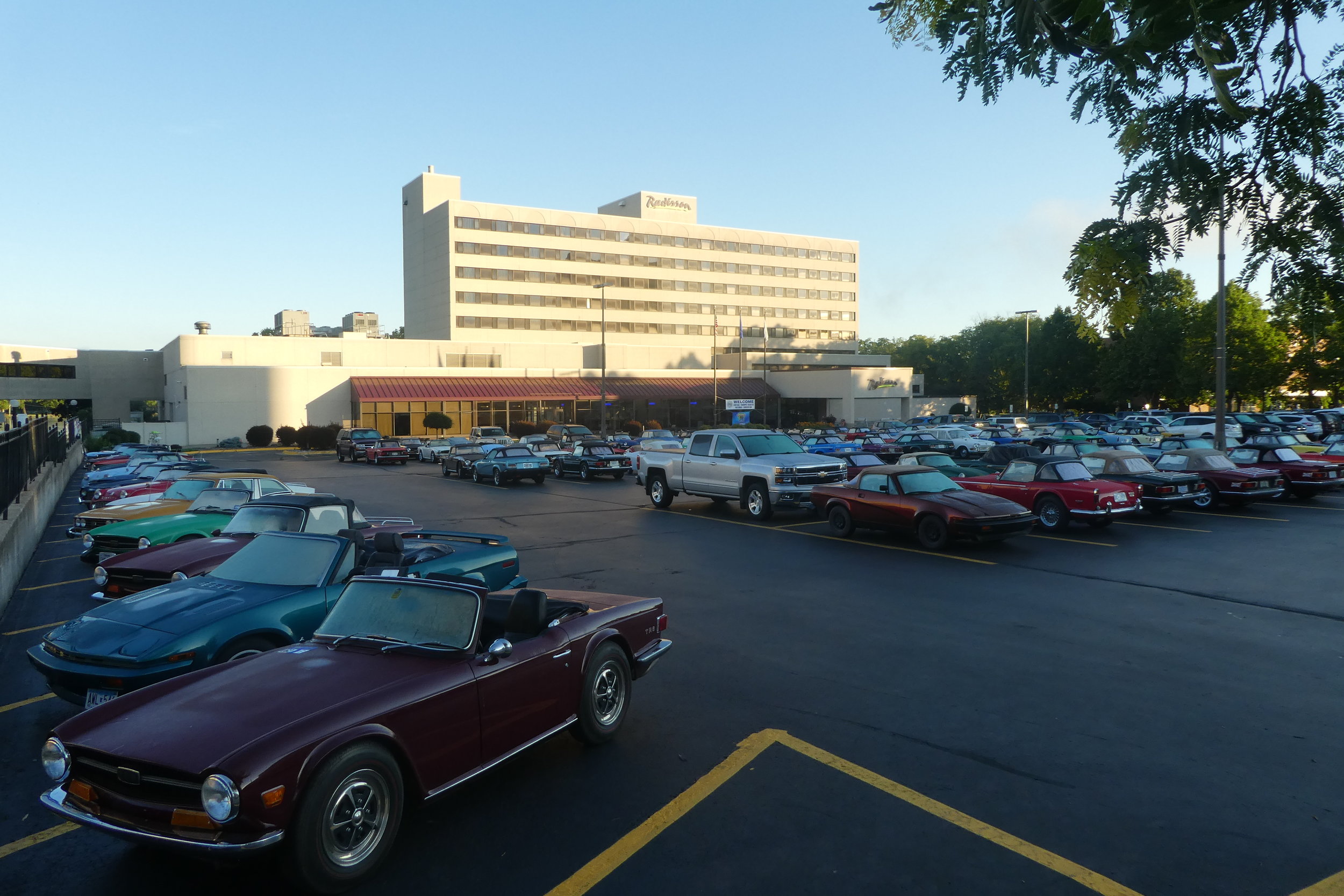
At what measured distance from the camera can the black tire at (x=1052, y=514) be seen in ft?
54.7

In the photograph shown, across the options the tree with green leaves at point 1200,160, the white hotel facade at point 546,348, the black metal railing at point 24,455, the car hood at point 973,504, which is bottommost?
the car hood at point 973,504

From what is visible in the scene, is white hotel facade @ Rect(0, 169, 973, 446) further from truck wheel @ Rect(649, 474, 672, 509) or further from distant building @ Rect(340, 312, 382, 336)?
truck wheel @ Rect(649, 474, 672, 509)

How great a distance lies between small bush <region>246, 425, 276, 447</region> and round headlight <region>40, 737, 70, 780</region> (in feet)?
191

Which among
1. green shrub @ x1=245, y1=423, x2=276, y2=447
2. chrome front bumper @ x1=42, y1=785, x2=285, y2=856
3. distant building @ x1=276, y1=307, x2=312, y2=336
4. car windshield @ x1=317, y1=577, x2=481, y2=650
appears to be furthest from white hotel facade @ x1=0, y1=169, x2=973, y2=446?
chrome front bumper @ x1=42, y1=785, x2=285, y2=856

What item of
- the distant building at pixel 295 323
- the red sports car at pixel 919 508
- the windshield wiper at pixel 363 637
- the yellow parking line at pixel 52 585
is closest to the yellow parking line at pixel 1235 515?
the red sports car at pixel 919 508

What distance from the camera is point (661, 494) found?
21.8m

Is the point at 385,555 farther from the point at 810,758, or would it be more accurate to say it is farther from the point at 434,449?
the point at 434,449

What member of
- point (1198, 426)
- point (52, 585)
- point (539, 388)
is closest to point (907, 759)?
point (52, 585)

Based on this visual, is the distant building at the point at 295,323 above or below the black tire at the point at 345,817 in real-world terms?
above

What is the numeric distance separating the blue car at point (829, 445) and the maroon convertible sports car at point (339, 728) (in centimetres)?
2800

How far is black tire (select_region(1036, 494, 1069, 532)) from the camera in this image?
54.7 ft

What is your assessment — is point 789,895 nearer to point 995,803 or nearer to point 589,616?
point 995,803

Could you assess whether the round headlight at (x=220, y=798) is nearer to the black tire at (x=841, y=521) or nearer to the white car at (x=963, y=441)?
the black tire at (x=841, y=521)

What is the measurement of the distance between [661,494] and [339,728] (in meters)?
17.7
